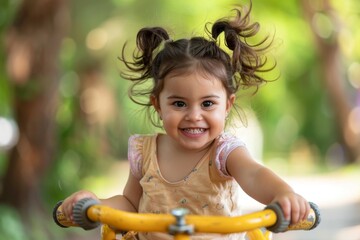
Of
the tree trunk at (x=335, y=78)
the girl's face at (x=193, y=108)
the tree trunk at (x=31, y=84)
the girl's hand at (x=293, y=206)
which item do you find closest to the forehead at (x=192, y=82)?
the girl's face at (x=193, y=108)

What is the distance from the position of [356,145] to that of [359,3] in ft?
8.49

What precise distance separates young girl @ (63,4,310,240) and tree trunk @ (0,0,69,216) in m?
3.75

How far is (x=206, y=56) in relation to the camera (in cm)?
237

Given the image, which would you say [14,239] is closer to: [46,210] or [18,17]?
[46,210]

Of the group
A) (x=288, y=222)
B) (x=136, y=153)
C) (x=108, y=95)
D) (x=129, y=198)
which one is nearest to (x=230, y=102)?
(x=136, y=153)

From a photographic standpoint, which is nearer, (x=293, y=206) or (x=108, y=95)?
(x=293, y=206)

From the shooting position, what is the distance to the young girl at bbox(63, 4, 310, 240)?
225 centimetres

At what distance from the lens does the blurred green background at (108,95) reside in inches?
243

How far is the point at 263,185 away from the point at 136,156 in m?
0.59

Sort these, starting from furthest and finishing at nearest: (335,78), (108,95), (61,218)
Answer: (335,78)
(108,95)
(61,218)

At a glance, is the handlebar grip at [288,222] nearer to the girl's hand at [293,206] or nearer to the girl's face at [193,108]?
the girl's hand at [293,206]

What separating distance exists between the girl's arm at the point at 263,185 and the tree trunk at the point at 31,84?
4159mm

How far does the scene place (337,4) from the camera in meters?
9.00

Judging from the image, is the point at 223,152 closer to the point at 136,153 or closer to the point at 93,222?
the point at 136,153
